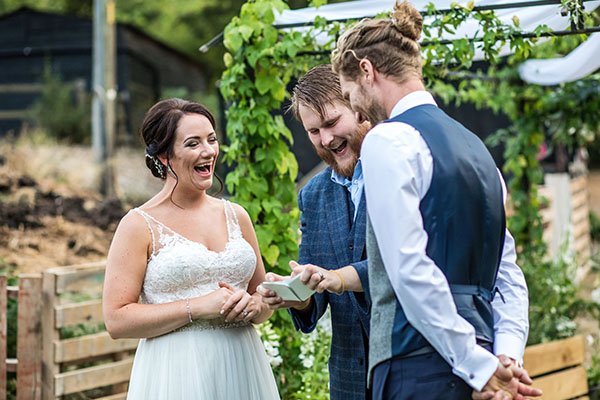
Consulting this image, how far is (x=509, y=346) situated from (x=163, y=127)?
152 cm

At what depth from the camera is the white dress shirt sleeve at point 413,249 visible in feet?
5.77

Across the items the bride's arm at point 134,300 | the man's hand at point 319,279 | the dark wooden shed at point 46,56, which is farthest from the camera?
the dark wooden shed at point 46,56

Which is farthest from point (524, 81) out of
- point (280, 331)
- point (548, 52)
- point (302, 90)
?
point (302, 90)

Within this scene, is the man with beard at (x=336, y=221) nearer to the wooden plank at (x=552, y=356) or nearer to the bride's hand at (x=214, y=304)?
the bride's hand at (x=214, y=304)

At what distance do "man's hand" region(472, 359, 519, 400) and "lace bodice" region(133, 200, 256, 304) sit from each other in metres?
1.19

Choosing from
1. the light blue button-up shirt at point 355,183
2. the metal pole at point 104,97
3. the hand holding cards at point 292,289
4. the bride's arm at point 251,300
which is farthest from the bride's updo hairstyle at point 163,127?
the metal pole at point 104,97

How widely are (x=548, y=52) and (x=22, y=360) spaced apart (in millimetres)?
5091

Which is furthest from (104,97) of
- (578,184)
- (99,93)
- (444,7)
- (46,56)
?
(444,7)

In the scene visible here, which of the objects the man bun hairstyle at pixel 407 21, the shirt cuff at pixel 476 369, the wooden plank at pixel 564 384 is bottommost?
the wooden plank at pixel 564 384

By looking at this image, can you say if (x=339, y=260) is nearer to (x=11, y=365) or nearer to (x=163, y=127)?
(x=163, y=127)

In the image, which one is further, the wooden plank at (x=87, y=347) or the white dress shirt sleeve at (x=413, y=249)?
the wooden plank at (x=87, y=347)

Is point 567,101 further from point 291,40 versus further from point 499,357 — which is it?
point 499,357

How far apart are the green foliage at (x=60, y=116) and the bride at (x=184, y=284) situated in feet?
38.2

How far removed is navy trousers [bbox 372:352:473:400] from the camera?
183cm
